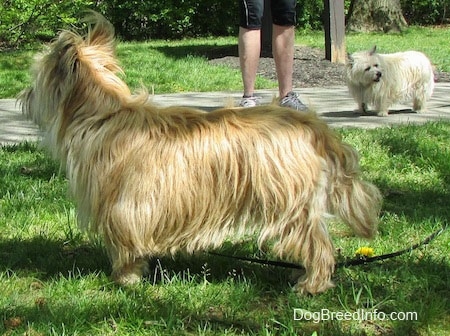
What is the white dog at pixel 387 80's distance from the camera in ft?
25.9

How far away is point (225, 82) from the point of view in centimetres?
988

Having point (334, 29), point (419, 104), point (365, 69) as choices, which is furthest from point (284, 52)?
point (334, 29)

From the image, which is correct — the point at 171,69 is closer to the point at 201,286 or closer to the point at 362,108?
the point at 362,108

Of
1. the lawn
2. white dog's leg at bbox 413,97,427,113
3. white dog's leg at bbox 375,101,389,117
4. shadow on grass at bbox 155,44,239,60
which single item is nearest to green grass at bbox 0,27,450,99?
shadow on grass at bbox 155,44,239,60

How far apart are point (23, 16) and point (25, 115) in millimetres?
11418

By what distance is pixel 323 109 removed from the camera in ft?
25.6

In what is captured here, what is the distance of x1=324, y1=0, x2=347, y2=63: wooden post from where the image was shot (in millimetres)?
11648

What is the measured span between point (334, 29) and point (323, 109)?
4.54m

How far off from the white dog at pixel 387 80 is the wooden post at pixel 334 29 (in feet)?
11.2

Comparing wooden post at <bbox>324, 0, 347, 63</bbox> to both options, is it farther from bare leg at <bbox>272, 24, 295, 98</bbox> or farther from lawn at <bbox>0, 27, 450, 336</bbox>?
lawn at <bbox>0, 27, 450, 336</bbox>

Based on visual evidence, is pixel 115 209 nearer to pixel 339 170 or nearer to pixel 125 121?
pixel 125 121

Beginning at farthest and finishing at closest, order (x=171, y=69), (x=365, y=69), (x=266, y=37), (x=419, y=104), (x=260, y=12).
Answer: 1. (x=266, y=37)
2. (x=171, y=69)
3. (x=365, y=69)
4. (x=419, y=104)
5. (x=260, y=12)

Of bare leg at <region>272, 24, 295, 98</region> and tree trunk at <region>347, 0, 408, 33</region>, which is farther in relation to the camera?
tree trunk at <region>347, 0, 408, 33</region>

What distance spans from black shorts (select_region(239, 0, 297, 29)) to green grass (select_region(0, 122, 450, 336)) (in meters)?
1.86
